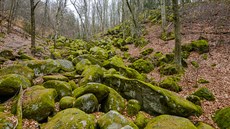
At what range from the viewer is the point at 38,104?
23.2 ft

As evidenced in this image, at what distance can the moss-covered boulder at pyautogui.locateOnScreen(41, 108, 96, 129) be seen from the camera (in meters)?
6.00

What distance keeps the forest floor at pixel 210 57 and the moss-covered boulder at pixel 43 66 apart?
223 inches

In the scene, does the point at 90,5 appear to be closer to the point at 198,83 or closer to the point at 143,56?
the point at 143,56

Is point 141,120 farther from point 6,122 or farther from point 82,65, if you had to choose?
point 82,65

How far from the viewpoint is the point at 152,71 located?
13469mm

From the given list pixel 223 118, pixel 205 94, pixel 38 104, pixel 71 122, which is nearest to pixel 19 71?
pixel 38 104

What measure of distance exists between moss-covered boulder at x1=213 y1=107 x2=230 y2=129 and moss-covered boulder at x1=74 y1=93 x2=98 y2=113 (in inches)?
175

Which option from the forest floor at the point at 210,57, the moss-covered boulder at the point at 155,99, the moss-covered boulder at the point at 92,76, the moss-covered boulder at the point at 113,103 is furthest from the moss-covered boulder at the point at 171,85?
the moss-covered boulder at the point at 92,76

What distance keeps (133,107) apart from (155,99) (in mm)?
924

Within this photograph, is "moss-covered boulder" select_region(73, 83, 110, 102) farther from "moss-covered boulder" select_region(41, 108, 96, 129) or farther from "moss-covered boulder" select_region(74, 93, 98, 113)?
"moss-covered boulder" select_region(41, 108, 96, 129)

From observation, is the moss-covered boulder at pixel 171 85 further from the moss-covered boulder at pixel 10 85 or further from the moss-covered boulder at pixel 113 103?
the moss-covered boulder at pixel 10 85

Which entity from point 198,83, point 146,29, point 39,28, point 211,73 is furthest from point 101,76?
point 39,28

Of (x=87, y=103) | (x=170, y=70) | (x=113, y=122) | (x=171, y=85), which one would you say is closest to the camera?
(x=113, y=122)

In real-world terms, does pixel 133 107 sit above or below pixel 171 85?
below
